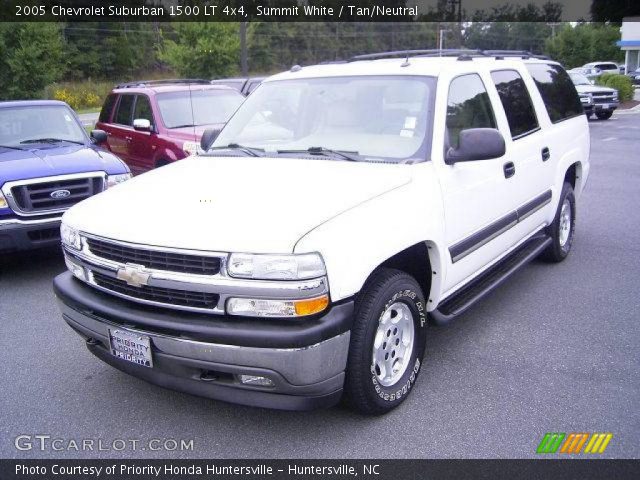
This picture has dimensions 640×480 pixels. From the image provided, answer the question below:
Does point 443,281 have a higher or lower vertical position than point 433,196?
lower

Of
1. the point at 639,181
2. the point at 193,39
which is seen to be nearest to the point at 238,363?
the point at 639,181

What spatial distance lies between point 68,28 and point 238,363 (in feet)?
190

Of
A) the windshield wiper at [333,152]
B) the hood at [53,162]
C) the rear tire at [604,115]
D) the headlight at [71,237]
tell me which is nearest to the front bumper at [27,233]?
the hood at [53,162]

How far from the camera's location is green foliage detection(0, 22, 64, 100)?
102 feet

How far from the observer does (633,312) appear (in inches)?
188

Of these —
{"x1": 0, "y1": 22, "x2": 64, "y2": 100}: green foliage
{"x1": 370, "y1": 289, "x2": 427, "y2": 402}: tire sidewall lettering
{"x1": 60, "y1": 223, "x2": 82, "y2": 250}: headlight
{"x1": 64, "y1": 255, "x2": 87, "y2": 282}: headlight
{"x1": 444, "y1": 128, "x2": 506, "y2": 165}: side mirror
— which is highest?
{"x1": 0, "y1": 22, "x2": 64, "y2": 100}: green foliage

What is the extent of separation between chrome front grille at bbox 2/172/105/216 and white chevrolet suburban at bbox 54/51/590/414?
2.05 metres

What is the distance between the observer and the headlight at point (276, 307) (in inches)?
109

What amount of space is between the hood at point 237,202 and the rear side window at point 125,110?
602cm

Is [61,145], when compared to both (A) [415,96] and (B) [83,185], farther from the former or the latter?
(A) [415,96]

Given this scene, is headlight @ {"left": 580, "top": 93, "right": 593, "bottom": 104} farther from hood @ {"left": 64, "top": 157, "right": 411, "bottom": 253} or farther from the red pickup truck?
hood @ {"left": 64, "top": 157, "right": 411, "bottom": 253}

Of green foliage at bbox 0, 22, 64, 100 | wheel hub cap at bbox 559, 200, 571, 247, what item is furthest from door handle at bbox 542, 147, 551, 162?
green foliage at bbox 0, 22, 64, 100

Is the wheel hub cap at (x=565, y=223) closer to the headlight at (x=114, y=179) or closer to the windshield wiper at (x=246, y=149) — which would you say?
the windshield wiper at (x=246, y=149)

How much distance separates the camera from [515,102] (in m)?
4.87
